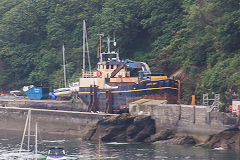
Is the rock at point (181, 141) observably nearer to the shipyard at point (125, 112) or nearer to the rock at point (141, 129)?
the shipyard at point (125, 112)

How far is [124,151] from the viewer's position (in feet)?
149

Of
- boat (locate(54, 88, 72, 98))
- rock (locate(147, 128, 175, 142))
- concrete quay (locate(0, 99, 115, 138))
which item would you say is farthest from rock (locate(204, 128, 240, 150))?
boat (locate(54, 88, 72, 98))

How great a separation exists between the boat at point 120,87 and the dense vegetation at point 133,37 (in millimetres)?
4314

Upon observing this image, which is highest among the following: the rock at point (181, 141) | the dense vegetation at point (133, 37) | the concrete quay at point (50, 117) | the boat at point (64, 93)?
the dense vegetation at point (133, 37)

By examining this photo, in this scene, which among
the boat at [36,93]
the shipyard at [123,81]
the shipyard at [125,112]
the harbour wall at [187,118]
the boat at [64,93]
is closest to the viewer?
the harbour wall at [187,118]

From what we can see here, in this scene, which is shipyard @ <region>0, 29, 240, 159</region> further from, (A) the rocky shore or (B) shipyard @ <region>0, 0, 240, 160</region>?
(B) shipyard @ <region>0, 0, 240, 160</region>

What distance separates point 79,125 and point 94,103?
3.97m

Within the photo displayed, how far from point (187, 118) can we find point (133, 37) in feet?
107

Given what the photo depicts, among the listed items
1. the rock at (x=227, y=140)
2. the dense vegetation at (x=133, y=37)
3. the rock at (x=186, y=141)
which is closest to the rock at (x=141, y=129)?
the rock at (x=186, y=141)

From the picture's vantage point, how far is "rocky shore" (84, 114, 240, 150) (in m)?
48.3

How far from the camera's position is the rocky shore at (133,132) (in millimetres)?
48269

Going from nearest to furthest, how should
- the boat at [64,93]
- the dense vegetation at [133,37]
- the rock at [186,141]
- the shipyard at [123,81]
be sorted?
the shipyard at [123,81] → the rock at [186,141] → the dense vegetation at [133,37] → the boat at [64,93]

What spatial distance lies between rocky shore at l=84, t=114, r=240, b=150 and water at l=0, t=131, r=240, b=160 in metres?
1.19

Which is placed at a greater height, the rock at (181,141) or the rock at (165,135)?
the rock at (165,135)
